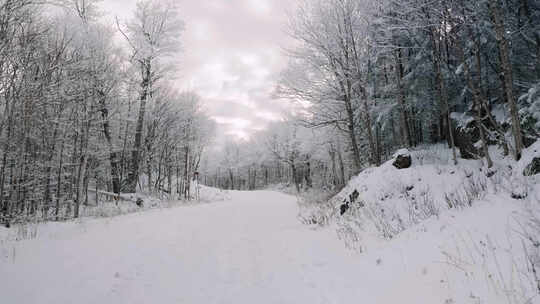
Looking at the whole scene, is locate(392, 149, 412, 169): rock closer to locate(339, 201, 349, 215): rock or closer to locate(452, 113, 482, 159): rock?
locate(339, 201, 349, 215): rock

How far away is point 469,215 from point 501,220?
1.73ft

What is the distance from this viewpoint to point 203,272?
13.1 feet

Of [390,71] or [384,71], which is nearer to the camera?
[384,71]

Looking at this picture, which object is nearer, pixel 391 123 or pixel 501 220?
pixel 501 220

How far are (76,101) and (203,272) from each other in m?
9.16

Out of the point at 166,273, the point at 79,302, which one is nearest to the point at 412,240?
the point at 166,273

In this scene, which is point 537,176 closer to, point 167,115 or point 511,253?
point 511,253

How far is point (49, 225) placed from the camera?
7848 mm

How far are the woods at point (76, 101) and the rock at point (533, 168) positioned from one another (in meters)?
12.1

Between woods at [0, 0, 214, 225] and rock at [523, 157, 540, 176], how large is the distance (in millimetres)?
12052

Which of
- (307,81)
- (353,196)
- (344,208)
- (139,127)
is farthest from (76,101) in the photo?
(353,196)

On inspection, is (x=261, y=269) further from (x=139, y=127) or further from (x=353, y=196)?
(x=139, y=127)

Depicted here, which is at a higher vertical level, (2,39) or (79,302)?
(2,39)

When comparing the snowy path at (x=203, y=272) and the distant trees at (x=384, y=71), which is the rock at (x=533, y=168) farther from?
the distant trees at (x=384, y=71)
